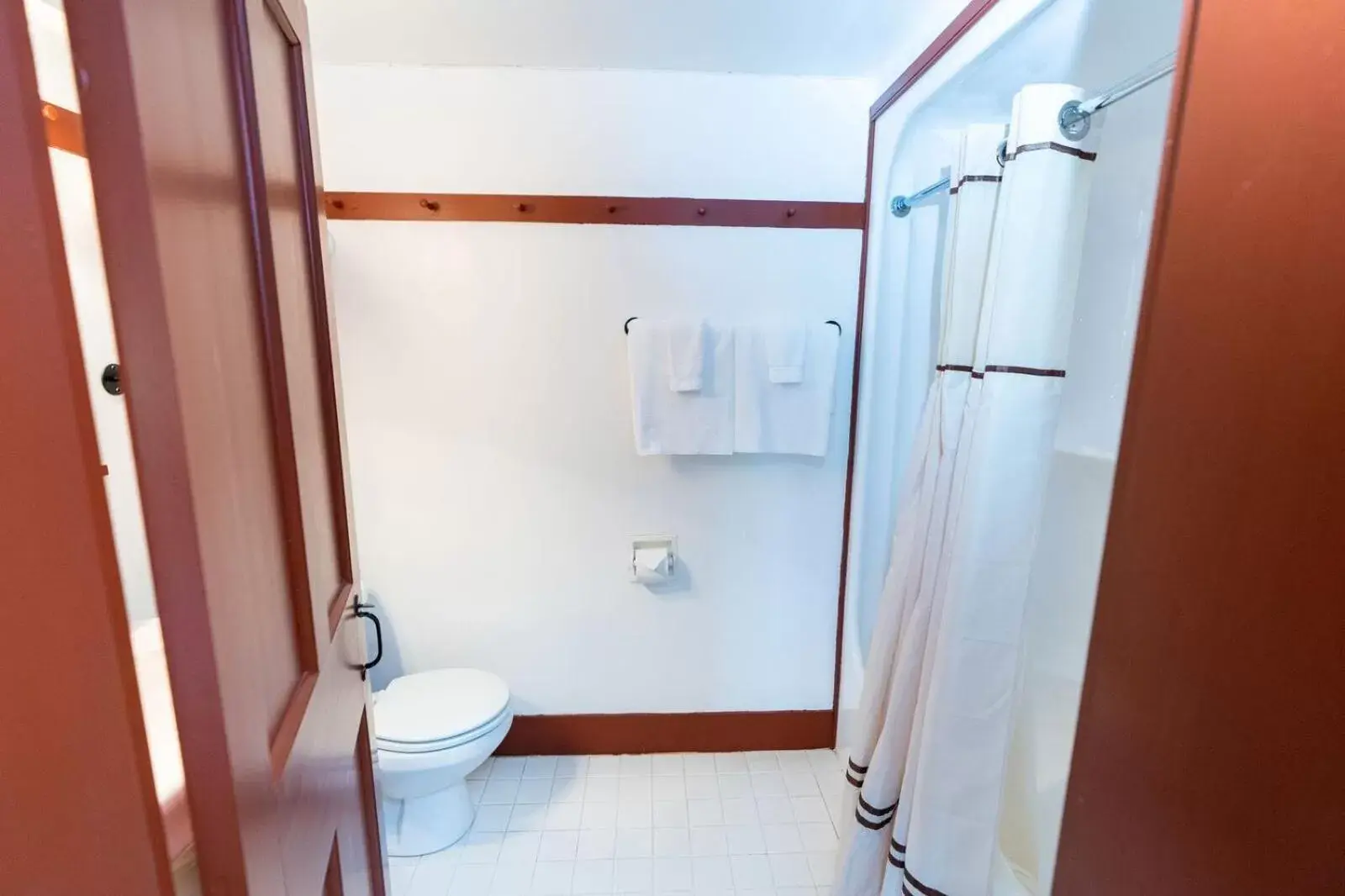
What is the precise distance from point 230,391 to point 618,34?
58.8 inches

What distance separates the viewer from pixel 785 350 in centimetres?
194

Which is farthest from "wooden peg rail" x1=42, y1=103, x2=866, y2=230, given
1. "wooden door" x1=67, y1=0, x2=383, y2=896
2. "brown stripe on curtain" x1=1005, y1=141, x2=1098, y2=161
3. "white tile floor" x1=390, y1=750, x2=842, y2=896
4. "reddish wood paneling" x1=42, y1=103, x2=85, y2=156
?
"white tile floor" x1=390, y1=750, x2=842, y2=896

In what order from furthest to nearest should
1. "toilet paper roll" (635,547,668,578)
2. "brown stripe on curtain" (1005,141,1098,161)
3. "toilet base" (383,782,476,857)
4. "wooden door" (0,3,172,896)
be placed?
"toilet paper roll" (635,547,668,578)
"toilet base" (383,782,476,857)
"brown stripe on curtain" (1005,141,1098,161)
"wooden door" (0,3,172,896)

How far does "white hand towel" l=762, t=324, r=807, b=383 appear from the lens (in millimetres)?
1940

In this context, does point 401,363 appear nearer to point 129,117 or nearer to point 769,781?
point 129,117

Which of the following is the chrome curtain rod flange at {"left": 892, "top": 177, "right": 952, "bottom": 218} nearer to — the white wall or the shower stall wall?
the shower stall wall

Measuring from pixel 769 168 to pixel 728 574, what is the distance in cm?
130

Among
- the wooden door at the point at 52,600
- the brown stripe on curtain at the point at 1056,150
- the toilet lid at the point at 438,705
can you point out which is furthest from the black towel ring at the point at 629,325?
the wooden door at the point at 52,600

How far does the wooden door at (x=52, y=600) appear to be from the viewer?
387mm

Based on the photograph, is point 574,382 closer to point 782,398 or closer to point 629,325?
point 629,325

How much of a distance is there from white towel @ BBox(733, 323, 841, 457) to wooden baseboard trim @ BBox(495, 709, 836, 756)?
99cm

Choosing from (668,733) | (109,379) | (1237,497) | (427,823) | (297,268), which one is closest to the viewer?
(1237,497)

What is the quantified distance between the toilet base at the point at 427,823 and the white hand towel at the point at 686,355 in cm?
137

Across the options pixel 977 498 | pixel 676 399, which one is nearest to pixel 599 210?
pixel 676 399
